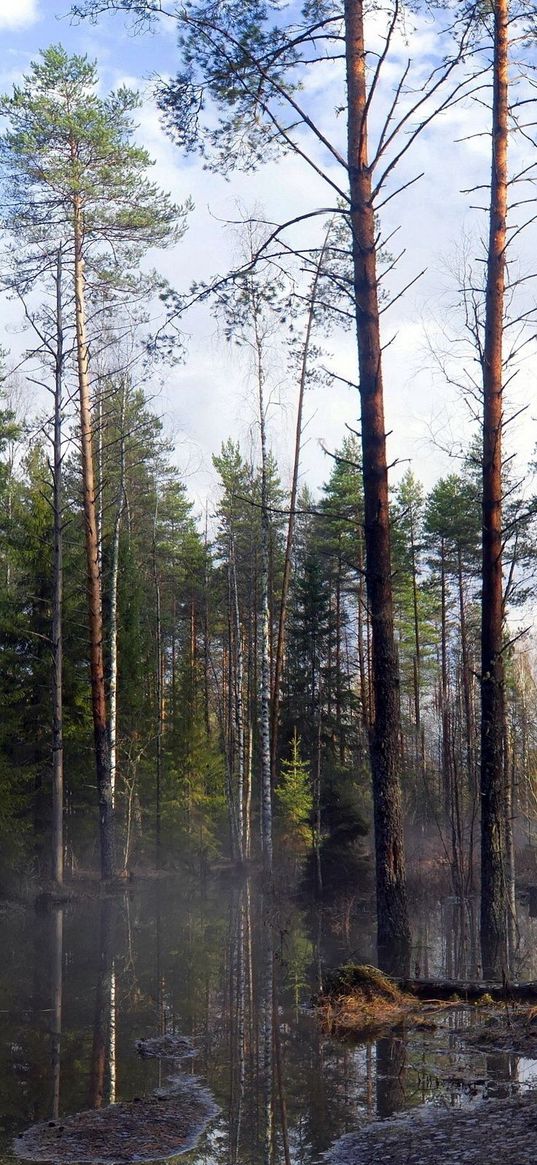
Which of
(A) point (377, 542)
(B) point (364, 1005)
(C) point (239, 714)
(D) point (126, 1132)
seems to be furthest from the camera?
(C) point (239, 714)

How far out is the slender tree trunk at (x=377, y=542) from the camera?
10.1m

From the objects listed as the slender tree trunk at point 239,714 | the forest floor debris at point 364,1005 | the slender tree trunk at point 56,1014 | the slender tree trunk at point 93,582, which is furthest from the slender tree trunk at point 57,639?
the forest floor debris at point 364,1005

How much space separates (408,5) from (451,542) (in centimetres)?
2809

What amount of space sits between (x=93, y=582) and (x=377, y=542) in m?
12.7

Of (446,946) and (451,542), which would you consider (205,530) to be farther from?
(446,946)

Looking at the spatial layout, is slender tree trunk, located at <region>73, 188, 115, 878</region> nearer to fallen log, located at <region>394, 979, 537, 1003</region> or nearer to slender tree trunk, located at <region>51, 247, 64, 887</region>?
slender tree trunk, located at <region>51, 247, 64, 887</region>

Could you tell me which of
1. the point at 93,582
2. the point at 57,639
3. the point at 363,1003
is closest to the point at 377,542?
the point at 363,1003

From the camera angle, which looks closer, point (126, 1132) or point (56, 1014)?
point (126, 1132)

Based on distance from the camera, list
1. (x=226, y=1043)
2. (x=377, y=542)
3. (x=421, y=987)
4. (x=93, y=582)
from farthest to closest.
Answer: (x=93, y=582)
(x=377, y=542)
(x=421, y=987)
(x=226, y=1043)

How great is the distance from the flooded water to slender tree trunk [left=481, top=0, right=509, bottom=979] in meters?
1.99

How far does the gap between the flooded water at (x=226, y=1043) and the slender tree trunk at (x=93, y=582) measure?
584 centimetres

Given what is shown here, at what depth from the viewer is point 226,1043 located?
7.56 meters

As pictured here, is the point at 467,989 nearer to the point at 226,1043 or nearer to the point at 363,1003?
the point at 363,1003

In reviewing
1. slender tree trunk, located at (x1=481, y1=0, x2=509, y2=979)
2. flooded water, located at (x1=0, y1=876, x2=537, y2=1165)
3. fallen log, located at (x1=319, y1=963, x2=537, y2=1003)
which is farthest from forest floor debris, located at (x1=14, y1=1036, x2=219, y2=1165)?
slender tree trunk, located at (x1=481, y1=0, x2=509, y2=979)
